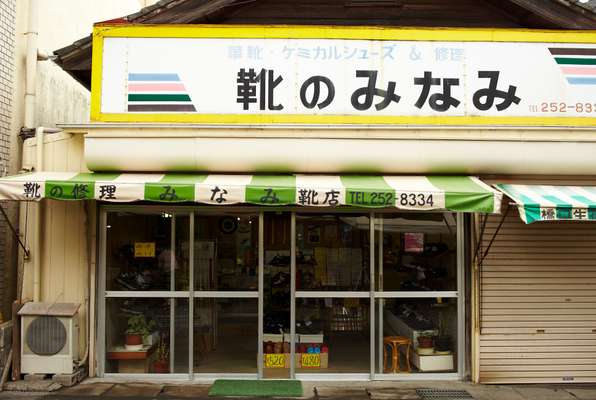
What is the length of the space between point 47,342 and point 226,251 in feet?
9.49

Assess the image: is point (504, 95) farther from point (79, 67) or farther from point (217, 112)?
point (79, 67)

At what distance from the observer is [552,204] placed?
7.26m

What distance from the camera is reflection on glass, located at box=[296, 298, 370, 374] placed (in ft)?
29.1

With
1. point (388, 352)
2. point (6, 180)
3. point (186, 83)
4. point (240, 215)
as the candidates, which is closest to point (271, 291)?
point (240, 215)

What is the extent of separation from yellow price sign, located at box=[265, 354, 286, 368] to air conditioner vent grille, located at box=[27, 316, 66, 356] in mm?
3017

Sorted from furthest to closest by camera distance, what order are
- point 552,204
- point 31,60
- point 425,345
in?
point 31,60, point 425,345, point 552,204

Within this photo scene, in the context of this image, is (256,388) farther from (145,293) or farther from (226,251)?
(145,293)

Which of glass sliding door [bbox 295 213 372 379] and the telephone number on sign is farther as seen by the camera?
glass sliding door [bbox 295 213 372 379]

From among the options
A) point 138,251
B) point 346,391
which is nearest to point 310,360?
point 346,391

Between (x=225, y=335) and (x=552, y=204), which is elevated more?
(x=552, y=204)

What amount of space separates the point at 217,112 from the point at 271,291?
2.88 meters

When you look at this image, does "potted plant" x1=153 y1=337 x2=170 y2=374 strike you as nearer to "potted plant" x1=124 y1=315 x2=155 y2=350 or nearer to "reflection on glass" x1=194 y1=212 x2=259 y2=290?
"potted plant" x1=124 y1=315 x2=155 y2=350

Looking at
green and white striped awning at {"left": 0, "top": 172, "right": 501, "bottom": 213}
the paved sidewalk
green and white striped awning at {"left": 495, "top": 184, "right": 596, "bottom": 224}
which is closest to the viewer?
green and white striped awning at {"left": 495, "top": 184, "right": 596, "bottom": 224}

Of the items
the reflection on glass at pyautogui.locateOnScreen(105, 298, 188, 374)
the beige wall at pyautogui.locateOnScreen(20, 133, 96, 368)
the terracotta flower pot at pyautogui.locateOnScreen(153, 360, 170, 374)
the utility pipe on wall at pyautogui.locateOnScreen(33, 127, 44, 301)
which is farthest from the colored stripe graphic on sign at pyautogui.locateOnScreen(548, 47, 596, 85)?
the utility pipe on wall at pyautogui.locateOnScreen(33, 127, 44, 301)
